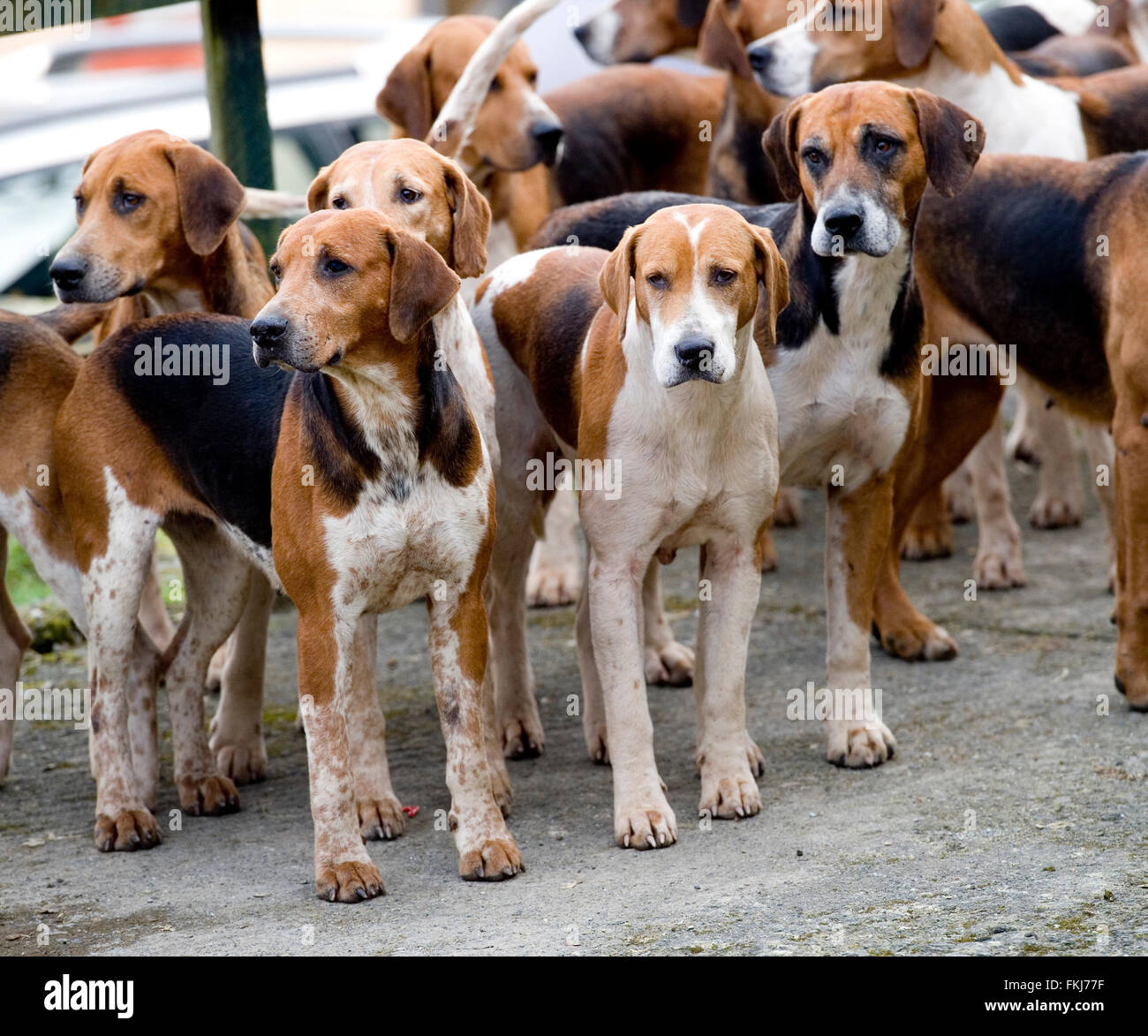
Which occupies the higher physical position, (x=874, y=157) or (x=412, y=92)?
(x=412, y=92)

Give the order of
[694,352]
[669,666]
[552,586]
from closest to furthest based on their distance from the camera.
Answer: [694,352], [669,666], [552,586]

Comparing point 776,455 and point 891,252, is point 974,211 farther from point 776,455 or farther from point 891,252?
A: point 776,455

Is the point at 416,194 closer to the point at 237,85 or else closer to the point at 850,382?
the point at 850,382

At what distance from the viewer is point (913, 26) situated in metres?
6.95

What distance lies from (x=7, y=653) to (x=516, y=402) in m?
1.87

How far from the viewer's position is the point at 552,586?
7.70 metres

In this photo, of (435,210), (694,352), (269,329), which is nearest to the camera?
(269,329)

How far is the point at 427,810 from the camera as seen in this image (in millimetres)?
5453

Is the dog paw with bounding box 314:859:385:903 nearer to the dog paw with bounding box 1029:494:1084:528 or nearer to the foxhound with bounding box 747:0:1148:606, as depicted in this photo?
the foxhound with bounding box 747:0:1148:606

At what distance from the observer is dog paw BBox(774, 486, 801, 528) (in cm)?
858

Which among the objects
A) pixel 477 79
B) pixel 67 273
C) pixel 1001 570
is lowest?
pixel 1001 570

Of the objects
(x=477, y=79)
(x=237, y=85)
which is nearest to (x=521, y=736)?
(x=477, y=79)

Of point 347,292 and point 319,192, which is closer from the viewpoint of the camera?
point 347,292

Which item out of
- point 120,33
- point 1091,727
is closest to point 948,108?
point 1091,727
